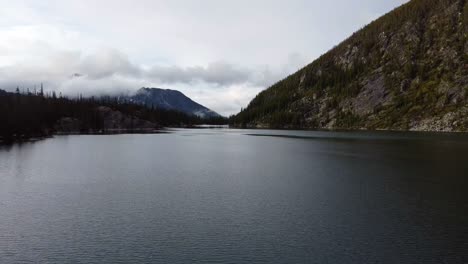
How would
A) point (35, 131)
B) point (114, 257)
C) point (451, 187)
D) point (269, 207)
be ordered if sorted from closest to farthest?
point (114, 257), point (269, 207), point (451, 187), point (35, 131)

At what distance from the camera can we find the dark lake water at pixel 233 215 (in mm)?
29016

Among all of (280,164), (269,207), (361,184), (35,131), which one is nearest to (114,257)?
(269,207)

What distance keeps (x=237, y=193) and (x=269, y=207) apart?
8.11 m

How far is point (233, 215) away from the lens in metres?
39.1

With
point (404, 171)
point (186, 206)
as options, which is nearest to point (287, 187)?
point (186, 206)

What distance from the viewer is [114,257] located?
2797cm

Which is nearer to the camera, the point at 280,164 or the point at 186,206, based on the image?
the point at 186,206

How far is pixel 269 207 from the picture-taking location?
4262cm

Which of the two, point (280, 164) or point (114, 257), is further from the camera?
point (280, 164)

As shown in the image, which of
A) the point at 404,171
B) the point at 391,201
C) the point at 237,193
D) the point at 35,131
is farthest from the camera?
the point at 35,131

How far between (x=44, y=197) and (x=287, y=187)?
31.8m

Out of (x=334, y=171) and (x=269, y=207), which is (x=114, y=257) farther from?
(x=334, y=171)

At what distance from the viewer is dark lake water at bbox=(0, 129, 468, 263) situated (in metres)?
29.0

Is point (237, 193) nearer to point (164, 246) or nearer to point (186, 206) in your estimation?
point (186, 206)
